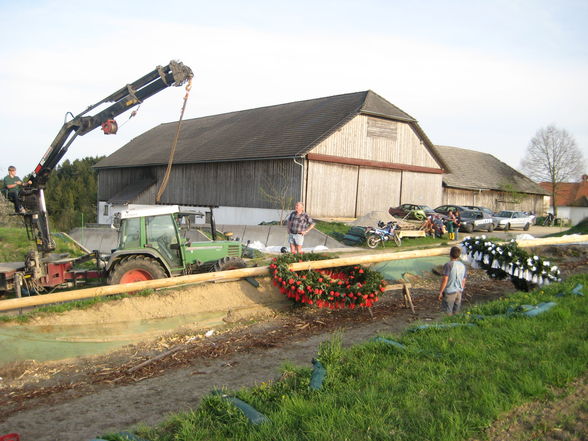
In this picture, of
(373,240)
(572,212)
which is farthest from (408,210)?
(572,212)

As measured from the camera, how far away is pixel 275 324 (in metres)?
10.4

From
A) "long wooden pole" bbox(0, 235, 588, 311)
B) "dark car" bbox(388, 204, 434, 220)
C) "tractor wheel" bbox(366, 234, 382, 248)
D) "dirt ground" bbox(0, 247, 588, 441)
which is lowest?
"dirt ground" bbox(0, 247, 588, 441)

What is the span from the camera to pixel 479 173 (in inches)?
1857

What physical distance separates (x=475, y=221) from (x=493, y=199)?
17.6 meters

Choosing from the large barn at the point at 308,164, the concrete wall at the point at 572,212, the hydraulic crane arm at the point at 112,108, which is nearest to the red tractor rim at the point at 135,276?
the hydraulic crane arm at the point at 112,108

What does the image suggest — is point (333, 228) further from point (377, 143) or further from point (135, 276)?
point (135, 276)

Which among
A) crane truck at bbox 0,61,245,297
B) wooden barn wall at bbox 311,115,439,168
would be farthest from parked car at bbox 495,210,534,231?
crane truck at bbox 0,61,245,297

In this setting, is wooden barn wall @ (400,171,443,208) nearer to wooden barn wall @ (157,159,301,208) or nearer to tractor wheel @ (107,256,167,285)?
wooden barn wall @ (157,159,301,208)

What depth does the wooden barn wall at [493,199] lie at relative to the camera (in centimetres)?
4258

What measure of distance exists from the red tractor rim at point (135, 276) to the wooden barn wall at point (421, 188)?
2495cm

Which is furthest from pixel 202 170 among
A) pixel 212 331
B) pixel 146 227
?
pixel 212 331

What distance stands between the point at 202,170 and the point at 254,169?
5.29 meters

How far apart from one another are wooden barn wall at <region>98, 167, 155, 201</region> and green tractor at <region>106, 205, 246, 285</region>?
29506mm

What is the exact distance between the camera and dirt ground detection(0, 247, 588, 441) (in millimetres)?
4598
